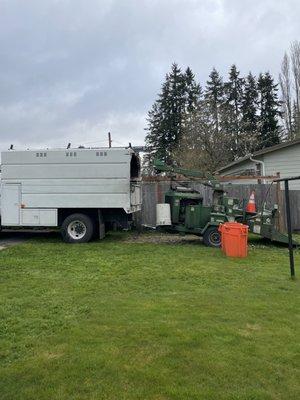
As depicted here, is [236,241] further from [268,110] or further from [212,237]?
[268,110]

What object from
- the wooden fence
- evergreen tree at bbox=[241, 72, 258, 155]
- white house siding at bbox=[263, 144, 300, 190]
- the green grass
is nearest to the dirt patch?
the wooden fence

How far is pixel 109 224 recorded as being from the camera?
1502cm

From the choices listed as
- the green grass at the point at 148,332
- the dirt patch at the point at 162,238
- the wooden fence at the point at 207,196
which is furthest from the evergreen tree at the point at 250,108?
the green grass at the point at 148,332

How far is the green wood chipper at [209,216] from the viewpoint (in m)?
12.7

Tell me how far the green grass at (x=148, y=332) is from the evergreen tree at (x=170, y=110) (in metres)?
40.6

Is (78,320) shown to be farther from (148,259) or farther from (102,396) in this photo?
(148,259)

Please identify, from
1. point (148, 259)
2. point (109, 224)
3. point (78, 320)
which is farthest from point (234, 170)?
point (78, 320)

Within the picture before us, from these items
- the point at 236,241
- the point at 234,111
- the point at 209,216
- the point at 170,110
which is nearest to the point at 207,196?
the point at 209,216

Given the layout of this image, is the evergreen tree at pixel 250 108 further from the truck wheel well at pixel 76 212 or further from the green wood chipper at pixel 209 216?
the truck wheel well at pixel 76 212

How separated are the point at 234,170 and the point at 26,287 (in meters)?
20.6

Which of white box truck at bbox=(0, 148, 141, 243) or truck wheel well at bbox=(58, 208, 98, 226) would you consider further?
truck wheel well at bbox=(58, 208, 98, 226)

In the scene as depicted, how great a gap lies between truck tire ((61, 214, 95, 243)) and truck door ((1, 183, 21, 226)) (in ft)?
4.81

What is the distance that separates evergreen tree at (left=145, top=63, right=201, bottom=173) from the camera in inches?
1962

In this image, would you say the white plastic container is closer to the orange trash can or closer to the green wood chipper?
the green wood chipper
